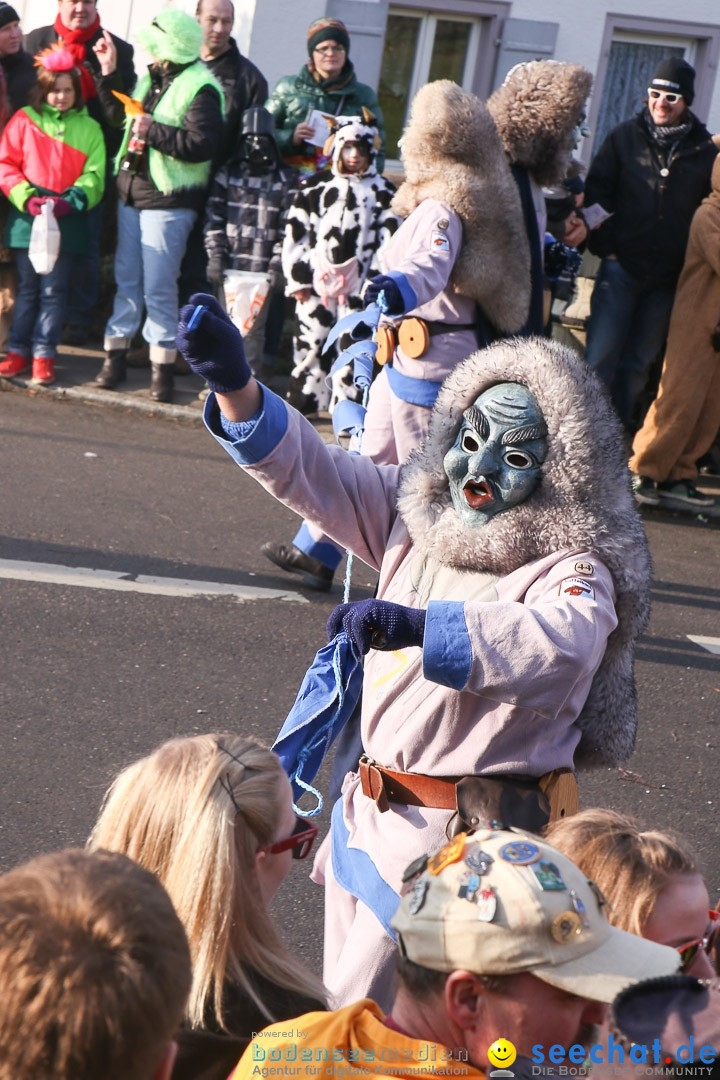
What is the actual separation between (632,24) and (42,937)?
1200 cm

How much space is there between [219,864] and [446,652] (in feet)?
1.85

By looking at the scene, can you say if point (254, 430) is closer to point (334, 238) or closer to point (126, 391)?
point (334, 238)

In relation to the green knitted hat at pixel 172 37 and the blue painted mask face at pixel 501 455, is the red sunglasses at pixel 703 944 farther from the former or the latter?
the green knitted hat at pixel 172 37

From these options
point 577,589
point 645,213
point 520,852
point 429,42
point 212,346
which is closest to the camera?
point 520,852

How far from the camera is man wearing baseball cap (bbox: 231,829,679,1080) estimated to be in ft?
6.27

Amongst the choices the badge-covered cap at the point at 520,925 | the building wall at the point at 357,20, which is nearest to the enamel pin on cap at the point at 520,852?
the badge-covered cap at the point at 520,925

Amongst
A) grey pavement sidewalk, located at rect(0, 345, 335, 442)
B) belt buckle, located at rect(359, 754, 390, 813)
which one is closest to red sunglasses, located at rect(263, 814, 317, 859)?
belt buckle, located at rect(359, 754, 390, 813)

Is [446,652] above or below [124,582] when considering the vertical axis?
above

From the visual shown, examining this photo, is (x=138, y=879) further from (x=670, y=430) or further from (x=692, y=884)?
(x=670, y=430)

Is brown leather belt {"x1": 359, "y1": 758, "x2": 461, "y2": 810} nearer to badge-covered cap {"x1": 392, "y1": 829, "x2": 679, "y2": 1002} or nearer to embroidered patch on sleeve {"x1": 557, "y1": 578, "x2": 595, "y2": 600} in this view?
embroidered patch on sleeve {"x1": 557, "y1": 578, "x2": 595, "y2": 600}

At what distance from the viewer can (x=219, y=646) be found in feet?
18.1

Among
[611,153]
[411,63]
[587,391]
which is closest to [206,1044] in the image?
[587,391]

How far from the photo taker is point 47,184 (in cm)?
930

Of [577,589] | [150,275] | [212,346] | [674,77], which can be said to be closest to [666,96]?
[674,77]
